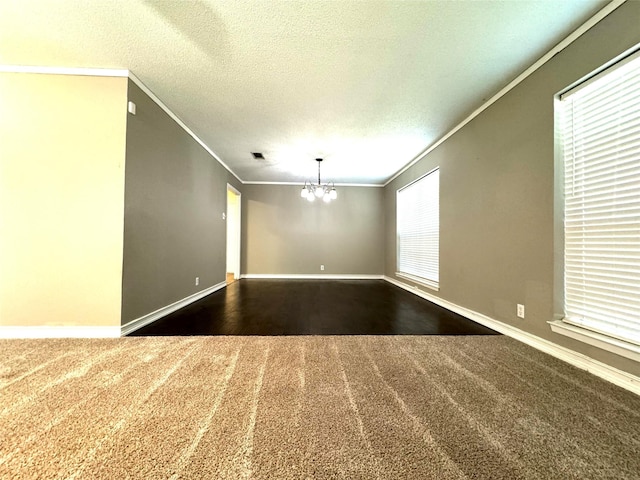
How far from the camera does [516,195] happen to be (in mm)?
2283

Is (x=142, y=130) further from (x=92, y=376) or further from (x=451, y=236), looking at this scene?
(x=451, y=236)

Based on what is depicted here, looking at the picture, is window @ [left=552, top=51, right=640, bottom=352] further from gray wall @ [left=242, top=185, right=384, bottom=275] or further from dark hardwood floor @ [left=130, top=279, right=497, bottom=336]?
gray wall @ [left=242, top=185, right=384, bottom=275]

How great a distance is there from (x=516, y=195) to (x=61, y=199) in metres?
4.28

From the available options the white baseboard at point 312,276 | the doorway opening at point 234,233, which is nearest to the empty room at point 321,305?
the doorway opening at point 234,233

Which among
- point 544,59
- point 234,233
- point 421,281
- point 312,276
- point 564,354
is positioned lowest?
point 312,276

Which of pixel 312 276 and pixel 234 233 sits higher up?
pixel 234 233

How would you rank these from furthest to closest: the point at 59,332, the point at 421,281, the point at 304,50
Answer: the point at 421,281 < the point at 59,332 < the point at 304,50

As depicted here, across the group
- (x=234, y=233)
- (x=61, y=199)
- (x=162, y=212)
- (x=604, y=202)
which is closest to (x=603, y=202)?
(x=604, y=202)

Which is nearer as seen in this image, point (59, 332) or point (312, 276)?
point (59, 332)

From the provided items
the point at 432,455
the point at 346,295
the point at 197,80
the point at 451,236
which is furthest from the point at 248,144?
the point at 432,455

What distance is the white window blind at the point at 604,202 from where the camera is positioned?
1515mm

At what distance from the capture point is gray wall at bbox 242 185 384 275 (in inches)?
250

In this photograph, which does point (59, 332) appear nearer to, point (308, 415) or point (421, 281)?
point (308, 415)

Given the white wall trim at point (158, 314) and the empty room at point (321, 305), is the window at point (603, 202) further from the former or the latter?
the white wall trim at point (158, 314)
